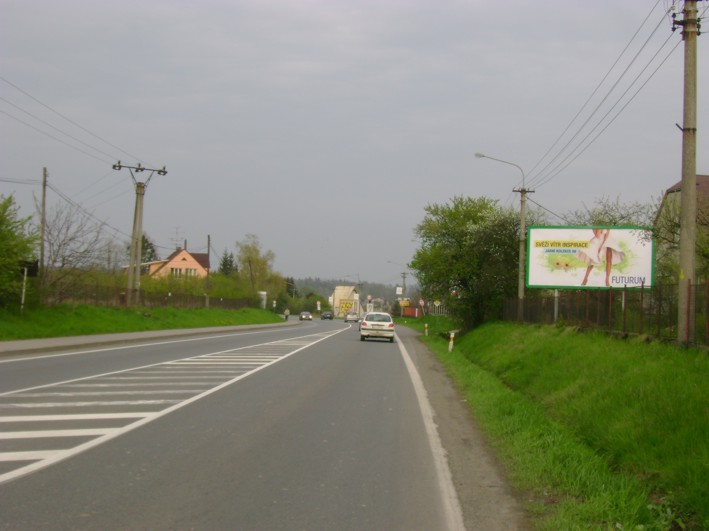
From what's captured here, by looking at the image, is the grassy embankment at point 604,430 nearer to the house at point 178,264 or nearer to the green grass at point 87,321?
the green grass at point 87,321

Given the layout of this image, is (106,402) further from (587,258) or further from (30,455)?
(587,258)

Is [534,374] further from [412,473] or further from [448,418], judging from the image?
[412,473]

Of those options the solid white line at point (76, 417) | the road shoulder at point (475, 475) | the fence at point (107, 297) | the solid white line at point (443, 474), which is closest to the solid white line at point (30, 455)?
the solid white line at point (76, 417)

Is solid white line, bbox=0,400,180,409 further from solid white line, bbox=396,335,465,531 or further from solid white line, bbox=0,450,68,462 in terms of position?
solid white line, bbox=396,335,465,531

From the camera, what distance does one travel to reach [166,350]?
83.3 feet

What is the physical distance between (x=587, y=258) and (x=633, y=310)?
14300 mm

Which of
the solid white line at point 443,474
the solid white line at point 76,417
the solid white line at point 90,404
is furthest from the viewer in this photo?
the solid white line at point 90,404

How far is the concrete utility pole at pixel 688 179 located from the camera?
12531mm

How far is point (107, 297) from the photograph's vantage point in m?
41.4

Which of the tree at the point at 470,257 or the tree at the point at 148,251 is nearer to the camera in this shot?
the tree at the point at 470,257

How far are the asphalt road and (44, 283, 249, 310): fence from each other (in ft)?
65.8

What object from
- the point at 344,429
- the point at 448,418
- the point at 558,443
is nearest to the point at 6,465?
the point at 344,429

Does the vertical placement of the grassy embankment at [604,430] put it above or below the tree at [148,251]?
below

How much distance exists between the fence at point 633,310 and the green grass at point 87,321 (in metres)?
20.2
